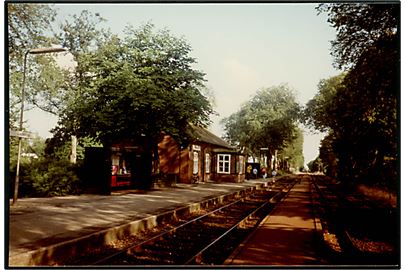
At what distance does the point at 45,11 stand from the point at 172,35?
1525 millimetres

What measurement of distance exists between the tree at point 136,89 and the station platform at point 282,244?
6.19ft

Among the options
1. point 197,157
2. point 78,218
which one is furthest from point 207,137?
point 78,218

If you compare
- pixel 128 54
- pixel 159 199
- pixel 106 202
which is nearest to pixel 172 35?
pixel 128 54

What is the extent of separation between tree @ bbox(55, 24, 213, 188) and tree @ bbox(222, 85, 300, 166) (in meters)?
0.46

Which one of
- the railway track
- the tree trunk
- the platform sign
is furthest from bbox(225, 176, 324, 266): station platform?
the platform sign

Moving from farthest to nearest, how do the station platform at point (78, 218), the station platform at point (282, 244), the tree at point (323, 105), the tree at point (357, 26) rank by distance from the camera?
1. the tree at point (323, 105)
2. the tree at point (357, 26)
3. the station platform at point (282, 244)
4. the station platform at point (78, 218)

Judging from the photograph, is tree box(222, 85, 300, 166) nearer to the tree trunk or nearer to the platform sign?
the tree trunk

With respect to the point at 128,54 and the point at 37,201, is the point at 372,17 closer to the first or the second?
the point at 128,54

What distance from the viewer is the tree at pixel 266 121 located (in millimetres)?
6336

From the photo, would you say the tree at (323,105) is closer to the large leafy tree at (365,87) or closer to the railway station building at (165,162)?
the large leafy tree at (365,87)

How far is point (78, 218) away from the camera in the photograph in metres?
7.72

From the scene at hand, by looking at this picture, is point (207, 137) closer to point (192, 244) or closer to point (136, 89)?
point (136, 89)

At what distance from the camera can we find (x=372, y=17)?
6.11 meters

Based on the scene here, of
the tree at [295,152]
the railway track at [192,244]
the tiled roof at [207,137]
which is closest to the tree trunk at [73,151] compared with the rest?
the railway track at [192,244]
